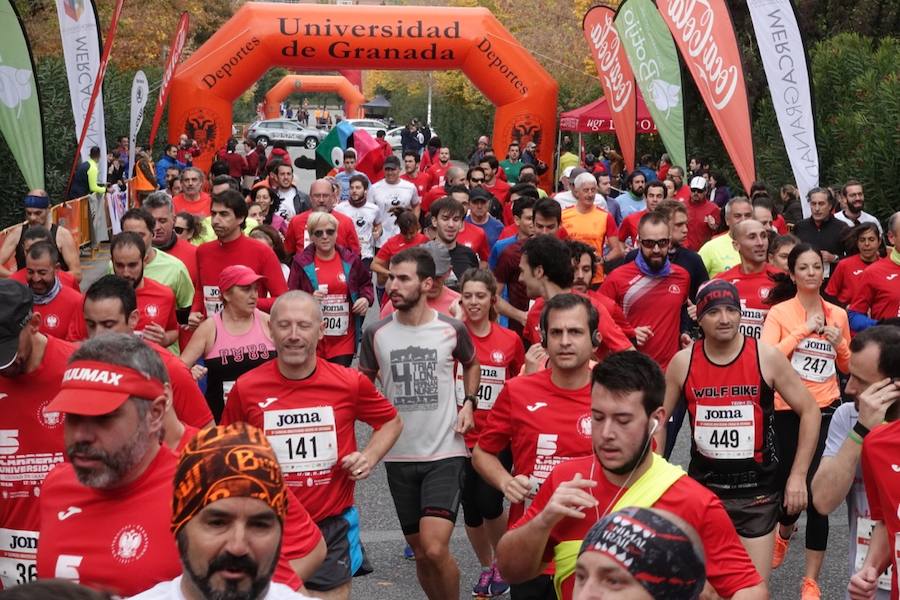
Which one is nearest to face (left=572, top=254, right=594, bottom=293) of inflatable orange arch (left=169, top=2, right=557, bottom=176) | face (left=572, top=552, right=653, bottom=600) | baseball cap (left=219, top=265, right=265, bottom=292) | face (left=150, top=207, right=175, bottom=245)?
baseball cap (left=219, top=265, right=265, bottom=292)

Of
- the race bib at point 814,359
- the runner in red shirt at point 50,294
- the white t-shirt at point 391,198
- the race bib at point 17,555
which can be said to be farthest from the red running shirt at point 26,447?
the white t-shirt at point 391,198

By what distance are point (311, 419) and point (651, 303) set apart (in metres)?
3.75

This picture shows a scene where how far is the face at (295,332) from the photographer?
5414mm

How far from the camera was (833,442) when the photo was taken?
214 inches

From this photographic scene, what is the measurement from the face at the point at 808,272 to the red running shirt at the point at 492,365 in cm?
171

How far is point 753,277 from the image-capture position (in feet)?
28.6

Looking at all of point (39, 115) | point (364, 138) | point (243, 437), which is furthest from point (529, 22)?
point (243, 437)

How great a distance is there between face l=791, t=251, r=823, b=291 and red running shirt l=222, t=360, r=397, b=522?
3.26m

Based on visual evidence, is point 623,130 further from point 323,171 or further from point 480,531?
point 480,531

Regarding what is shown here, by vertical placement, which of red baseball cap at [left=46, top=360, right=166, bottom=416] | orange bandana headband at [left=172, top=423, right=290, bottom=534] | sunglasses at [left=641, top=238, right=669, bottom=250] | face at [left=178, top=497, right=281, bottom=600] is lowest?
sunglasses at [left=641, top=238, right=669, bottom=250]

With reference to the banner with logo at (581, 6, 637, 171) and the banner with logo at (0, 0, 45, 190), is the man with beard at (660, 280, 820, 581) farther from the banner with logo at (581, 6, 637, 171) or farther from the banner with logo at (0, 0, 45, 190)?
the banner with logo at (581, 6, 637, 171)

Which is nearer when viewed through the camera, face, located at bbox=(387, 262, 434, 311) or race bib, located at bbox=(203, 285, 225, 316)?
face, located at bbox=(387, 262, 434, 311)

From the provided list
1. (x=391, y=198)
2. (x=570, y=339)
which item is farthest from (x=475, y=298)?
(x=391, y=198)

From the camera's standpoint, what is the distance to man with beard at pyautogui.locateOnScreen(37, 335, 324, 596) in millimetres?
3338
